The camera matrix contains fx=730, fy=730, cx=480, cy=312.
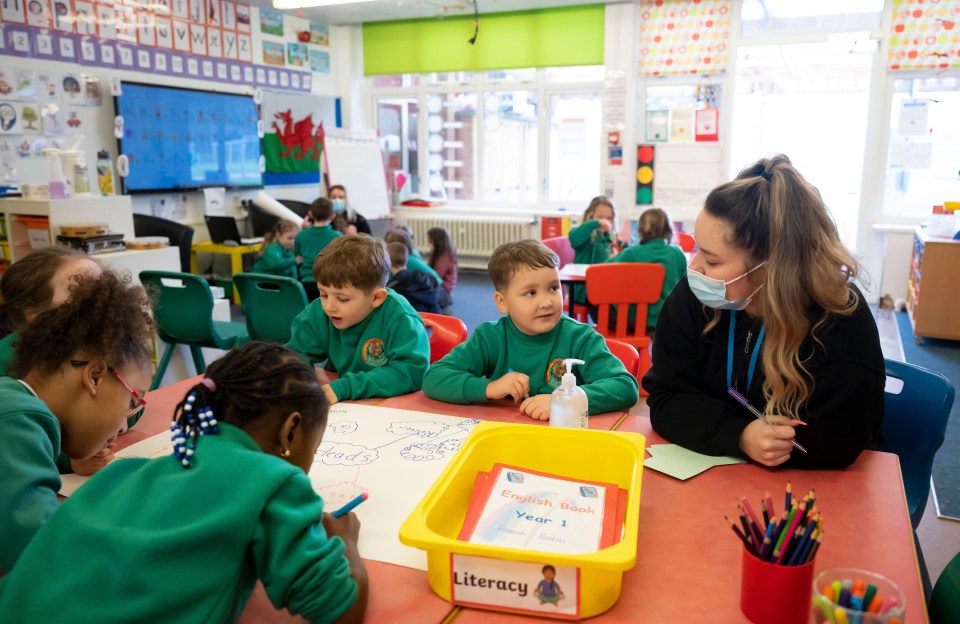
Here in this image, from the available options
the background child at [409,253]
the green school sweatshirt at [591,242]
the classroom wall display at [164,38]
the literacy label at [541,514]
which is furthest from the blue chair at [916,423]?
the classroom wall display at [164,38]

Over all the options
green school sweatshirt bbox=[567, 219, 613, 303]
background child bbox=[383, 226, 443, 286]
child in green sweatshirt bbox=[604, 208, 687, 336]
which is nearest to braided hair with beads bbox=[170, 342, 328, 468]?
child in green sweatshirt bbox=[604, 208, 687, 336]

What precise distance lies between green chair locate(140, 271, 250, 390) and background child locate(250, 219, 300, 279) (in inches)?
51.9

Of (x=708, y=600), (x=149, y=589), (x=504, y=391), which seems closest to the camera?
(x=149, y=589)

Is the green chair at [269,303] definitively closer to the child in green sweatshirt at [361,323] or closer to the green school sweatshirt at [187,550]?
the child in green sweatshirt at [361,323]

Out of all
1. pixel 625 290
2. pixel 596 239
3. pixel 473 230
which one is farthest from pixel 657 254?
pixel 473 230

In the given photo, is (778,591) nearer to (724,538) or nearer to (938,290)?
(724,538)

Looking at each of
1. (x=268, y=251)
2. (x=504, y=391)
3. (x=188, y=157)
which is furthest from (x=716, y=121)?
(x=504, y=391)

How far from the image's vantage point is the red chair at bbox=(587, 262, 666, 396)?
3.41 metres

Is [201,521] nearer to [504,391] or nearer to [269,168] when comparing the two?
[504,391]

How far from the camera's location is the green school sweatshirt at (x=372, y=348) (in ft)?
5.98

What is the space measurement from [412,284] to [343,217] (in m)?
1.94

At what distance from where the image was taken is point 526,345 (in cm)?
188

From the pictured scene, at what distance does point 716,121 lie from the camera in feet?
22.3

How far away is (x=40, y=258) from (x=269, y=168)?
19.4 ft
